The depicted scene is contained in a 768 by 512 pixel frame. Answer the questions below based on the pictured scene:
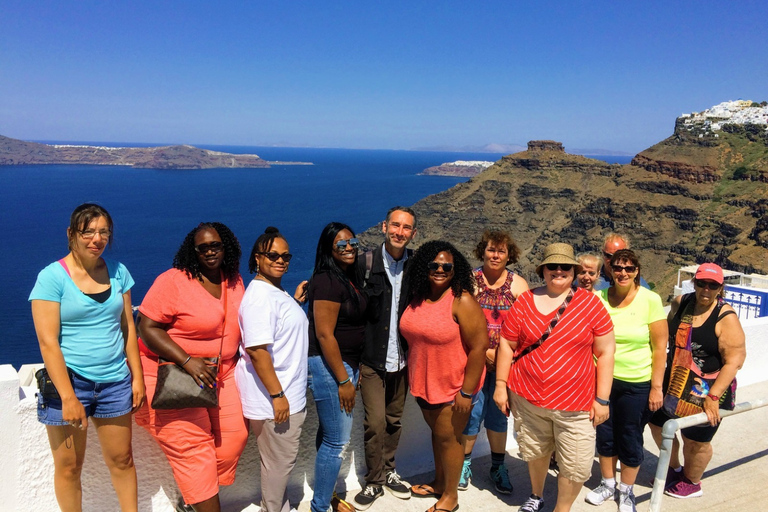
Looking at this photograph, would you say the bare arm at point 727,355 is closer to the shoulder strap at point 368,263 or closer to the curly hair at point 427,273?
the curly hair at point 427,273

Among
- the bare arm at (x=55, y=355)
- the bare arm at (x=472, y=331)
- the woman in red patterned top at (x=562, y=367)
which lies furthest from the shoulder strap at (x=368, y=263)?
the bare arm at (x=55, y=355)

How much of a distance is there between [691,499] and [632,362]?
93 centimetres

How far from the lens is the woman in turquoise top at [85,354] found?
6.96 ft

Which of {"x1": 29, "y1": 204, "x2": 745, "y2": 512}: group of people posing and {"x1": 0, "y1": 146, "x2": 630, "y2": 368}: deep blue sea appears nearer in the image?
{"x1": 29, "y1": 204, "x2": 745, "y2": 512}: group of people posing

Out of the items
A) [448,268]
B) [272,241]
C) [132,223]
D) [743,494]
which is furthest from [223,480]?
[132,223]

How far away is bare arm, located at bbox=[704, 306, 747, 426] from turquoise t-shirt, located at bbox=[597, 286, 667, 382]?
0.31m

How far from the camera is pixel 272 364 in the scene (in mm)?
2395

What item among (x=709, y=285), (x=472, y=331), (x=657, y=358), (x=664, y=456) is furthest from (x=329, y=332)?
(x=709, y=285)

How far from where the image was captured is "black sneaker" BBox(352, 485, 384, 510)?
2.88 meters

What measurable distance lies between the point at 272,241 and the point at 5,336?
150 feet

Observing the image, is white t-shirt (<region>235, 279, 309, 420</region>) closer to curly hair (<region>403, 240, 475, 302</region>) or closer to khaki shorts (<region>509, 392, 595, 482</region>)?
curly hair (<region>403, 240, 475, 302</region>)

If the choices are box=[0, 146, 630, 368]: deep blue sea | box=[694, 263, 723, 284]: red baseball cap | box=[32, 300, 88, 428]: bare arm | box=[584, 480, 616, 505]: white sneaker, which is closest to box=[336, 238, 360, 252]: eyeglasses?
box=[32, 300, 88, 428]: bare arm

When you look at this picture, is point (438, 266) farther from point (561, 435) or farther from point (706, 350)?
point (706, 350)

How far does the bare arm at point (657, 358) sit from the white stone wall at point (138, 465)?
4.28 ft
